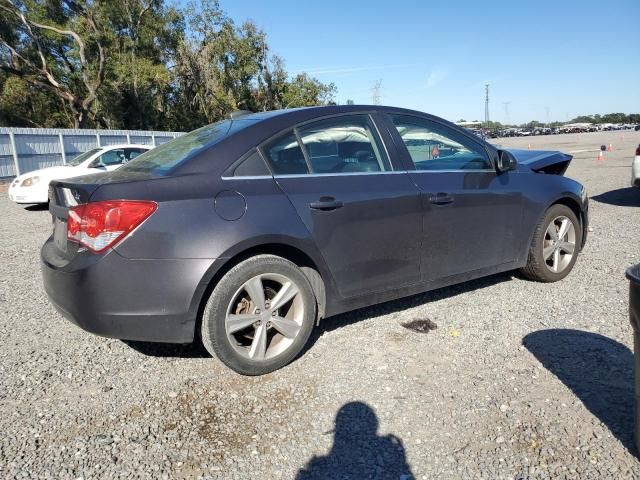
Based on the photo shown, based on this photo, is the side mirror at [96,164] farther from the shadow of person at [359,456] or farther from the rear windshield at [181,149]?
the shadow of person at [359,456]

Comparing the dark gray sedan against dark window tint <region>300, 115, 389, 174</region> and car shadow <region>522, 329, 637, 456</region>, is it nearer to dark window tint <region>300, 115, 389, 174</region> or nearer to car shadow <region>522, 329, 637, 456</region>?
dark window tint <region>300, 115, 389, 174</region>

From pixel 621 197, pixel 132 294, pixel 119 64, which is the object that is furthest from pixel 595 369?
pixel 119 64

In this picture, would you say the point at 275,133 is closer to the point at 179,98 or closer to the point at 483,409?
the point at 483,409

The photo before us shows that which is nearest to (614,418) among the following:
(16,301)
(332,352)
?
(332,352)

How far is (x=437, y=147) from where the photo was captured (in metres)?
4.02

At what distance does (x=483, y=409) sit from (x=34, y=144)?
18.8 metres

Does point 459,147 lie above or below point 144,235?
above

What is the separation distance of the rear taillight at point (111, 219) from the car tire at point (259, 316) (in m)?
0.58

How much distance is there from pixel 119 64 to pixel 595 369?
108ft

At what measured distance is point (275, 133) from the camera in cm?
323

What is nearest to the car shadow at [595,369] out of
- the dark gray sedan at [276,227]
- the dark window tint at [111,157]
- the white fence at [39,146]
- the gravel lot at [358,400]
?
the gravel lot at [358,400]

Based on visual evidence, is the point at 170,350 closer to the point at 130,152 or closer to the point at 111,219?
the point at 111,219

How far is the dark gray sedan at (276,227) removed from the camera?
2744 mm

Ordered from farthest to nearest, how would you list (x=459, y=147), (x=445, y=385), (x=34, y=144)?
(x=34, y=144) < (x=459, y=147) < (x=445, y=385)
